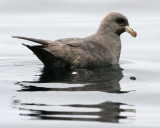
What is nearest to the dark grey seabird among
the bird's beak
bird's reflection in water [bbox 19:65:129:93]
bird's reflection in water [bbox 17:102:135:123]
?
the bird's beak

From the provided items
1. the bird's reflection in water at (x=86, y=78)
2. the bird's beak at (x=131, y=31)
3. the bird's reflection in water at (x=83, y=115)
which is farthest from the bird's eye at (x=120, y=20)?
the bird's reflection in water at (x=83, y=115)

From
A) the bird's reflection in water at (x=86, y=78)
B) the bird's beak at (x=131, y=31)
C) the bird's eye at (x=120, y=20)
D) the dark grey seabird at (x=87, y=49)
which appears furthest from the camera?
the bird's eye at (x=120, y=20)

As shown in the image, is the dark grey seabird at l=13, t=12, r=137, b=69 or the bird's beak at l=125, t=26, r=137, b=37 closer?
the dark grey seabird at l=13, t=12, r=137, b=69

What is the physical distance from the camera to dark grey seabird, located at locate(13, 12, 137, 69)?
30.7ft

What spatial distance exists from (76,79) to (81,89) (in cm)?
71

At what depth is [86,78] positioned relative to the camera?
8883mm

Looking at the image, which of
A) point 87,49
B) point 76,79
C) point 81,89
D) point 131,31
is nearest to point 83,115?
point 81,89

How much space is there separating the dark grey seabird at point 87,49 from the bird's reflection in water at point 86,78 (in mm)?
132

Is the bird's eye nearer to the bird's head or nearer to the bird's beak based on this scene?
the bird's head

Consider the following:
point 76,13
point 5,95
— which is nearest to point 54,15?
point 76,13

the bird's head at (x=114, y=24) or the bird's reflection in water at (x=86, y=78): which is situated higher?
the bird's head at (x=114, y=24)

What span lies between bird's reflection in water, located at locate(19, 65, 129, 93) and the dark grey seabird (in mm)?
132

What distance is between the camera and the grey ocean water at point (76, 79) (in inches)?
270

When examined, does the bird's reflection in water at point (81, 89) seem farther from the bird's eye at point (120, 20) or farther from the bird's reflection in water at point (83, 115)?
the bird's eye at point (120, 20)
